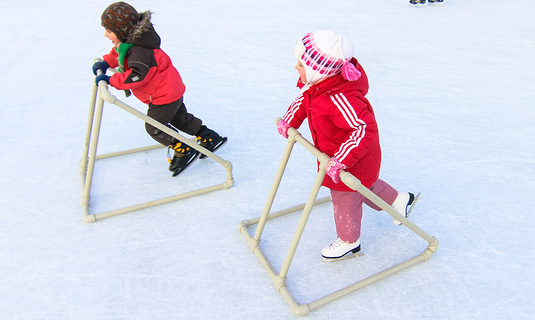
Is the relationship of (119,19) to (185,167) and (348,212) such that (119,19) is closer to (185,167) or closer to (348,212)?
(185,167)

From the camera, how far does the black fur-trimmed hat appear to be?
2039 mm

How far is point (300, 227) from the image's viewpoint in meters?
1.61

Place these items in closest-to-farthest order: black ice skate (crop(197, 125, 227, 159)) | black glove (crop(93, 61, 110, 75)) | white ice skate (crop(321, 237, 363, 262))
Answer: white ice skate (crop(321, 237, 363, 262)) < black glove (crop(93, 61, 110, 75)) < black ice skate (crop(197, 125, 227, 159))

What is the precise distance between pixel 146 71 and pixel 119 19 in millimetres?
265

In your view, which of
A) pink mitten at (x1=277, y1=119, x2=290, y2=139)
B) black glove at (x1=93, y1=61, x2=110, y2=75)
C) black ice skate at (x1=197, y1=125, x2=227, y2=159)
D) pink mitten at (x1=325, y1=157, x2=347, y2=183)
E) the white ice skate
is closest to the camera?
pink mitten at (x1=325, y1=157, x2=347, y2=183)

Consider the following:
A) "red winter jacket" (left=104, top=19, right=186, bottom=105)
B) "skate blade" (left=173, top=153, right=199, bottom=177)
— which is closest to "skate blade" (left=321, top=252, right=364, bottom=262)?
"skate blade" (left=173, top=153, right=199, bottom=177)

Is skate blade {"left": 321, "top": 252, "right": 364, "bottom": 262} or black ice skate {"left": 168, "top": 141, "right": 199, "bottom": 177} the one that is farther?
black ice skate {"left": 168, "top": 141, "right": 199, "bottom": 177}

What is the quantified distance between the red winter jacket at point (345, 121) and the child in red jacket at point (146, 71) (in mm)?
880

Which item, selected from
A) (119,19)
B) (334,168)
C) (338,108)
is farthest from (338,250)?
(119,19)

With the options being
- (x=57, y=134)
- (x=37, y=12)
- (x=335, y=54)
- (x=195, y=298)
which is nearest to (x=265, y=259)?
(x=195, y=298)

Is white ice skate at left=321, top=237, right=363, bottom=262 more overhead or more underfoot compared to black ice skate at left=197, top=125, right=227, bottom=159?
more overhead

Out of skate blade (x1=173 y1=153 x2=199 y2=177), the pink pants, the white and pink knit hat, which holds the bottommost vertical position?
skate blade (x1=173 y1=153 x2=199 y2=177)

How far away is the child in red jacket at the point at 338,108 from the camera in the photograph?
4.87 feet

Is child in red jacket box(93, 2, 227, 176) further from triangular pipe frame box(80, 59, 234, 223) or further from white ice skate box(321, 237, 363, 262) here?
white ice skate box(321, 237, 363, 262)
